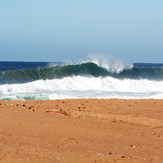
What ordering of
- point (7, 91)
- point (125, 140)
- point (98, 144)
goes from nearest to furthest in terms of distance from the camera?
point (98, 144) → point (125, 140) → point (7, 91)

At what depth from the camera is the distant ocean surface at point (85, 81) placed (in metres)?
27.0

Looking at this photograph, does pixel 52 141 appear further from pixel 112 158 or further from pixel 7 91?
pixel 7 91

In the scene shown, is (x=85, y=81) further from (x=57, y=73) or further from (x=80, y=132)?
(x=80, y=132)

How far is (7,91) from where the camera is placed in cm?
2727

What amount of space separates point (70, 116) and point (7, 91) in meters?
14.0

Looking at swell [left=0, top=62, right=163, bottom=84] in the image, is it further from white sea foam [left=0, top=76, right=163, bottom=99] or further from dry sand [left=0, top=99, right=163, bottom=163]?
dry sand [left=0, top=99, right=163, bottom=163]

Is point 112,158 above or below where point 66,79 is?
below

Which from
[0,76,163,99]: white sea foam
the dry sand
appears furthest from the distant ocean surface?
the dry sand

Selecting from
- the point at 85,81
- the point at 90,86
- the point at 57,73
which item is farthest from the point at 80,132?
the point at 57,73

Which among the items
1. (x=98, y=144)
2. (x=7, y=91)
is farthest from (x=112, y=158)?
(x=7, y=91)

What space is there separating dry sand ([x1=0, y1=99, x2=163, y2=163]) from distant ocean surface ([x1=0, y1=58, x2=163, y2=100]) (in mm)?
8134

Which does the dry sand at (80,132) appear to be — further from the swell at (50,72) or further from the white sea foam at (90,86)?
the swell at (50,72)

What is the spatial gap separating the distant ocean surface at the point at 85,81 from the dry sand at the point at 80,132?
813cm

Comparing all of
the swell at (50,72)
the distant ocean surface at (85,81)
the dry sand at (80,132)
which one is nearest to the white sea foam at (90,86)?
the distant ocean surface at (85,81)
